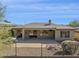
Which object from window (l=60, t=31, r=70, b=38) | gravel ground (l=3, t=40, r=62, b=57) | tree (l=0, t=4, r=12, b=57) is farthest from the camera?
window (l=60, t=31, r=70, b=38)

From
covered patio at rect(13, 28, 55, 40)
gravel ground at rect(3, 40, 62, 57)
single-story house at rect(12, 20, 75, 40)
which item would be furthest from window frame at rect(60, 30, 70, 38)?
gravel ground at rect(3, 40, 62, 57)

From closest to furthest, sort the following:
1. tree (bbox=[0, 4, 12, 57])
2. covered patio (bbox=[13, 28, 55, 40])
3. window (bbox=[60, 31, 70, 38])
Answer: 1. tree (bbox=[0, 4, 12, 57])
2. covered patio (bbox=[13, 28, 55, 40])
3. window (bbox=[60, 31, 70, 38])

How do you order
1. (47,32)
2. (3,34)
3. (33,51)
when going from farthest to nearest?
(47,32) → (33,51) → (3,34)

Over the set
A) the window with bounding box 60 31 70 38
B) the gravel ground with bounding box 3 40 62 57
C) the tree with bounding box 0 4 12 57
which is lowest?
the window with bounding box 60 31 70 38

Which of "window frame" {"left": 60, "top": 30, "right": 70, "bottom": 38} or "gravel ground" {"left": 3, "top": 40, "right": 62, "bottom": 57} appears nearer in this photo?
"gravel ground" {"left": 3, "top": 40, "right": 62, "bottom": 57}

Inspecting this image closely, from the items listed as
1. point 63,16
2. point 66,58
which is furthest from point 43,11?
point 66,58

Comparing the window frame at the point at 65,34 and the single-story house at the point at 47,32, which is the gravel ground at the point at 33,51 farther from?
the window frame at the point at 65,34

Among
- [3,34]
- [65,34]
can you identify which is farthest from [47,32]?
[3,34]

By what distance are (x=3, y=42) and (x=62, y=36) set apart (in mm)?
27928

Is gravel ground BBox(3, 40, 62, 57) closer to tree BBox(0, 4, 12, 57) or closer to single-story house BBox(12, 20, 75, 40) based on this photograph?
tree BBox(0, 4, 12, 57)

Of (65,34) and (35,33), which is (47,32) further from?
(65,34)

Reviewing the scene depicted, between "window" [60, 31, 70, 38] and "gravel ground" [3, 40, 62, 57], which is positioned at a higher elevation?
"gravel ground" [3, 40, 62, 57]

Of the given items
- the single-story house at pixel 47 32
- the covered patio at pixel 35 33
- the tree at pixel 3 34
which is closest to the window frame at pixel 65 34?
the single-story house at pixel 47 32

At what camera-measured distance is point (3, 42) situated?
12.0 meters
